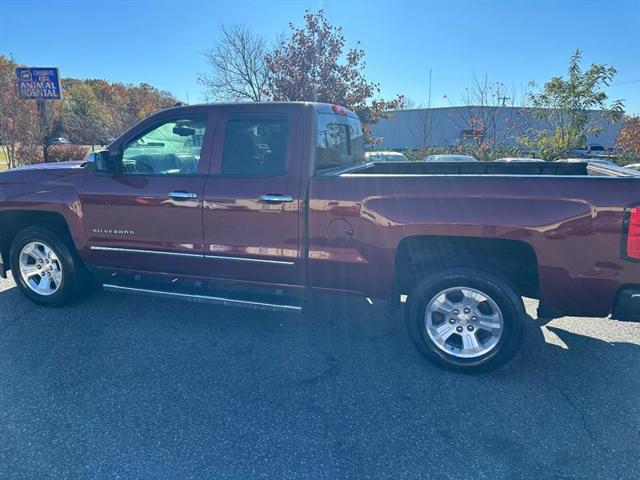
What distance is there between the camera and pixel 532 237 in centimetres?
281

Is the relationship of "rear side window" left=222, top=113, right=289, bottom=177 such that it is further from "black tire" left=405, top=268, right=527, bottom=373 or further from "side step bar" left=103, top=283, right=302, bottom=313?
"black tire" left=405, top=268, right=527, bottom=373

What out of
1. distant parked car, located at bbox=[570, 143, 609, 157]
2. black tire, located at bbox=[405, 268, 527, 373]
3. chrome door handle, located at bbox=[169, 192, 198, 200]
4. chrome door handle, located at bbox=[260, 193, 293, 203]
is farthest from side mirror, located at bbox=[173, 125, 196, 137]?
distant parked car, located at bbox=[570, 143, 609, 157]

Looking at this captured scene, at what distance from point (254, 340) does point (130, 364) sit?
1.01 m

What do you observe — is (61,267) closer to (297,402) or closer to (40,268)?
(40,268)

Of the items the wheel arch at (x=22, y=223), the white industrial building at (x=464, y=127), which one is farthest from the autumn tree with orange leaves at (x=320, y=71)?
the wheel arch at (x=22, y=223)

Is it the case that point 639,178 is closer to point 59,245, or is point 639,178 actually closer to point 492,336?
point 492,336

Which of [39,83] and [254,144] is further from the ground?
[39,83]

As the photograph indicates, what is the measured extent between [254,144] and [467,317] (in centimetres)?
225

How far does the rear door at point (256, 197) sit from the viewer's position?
3.34m

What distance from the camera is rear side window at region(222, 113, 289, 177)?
345 centimetres

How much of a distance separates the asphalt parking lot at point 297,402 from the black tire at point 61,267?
227 mm

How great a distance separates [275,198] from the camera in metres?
3.32

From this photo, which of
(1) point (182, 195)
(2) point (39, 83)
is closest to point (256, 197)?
(1) point (182, 195)

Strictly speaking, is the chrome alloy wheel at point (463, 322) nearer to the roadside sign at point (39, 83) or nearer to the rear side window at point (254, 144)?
the rear side window at point (254, 144)
